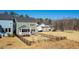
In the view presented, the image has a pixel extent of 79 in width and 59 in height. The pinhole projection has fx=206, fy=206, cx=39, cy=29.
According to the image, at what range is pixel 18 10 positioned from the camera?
124 inches

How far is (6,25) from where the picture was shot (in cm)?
316

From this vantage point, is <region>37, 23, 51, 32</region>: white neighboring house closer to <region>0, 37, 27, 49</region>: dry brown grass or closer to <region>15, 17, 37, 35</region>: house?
<region>15, 17, 37, 35</region>: house

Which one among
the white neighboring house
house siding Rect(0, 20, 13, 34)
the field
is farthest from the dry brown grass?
the white neighboring house

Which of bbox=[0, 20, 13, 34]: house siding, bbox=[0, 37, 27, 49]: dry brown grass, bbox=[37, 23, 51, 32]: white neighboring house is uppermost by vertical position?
bbox=[0, 20, 13, 34]: house siding

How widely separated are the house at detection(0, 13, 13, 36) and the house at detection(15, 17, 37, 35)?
11cm

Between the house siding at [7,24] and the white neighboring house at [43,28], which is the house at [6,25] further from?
the white neighboring house at [43,28]

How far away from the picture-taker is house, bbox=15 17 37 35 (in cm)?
319

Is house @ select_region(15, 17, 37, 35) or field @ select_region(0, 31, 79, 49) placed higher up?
house @ select_region(15, 17, 37, 35)

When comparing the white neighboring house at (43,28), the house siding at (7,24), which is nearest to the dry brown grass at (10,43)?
the house siding at (7,24)

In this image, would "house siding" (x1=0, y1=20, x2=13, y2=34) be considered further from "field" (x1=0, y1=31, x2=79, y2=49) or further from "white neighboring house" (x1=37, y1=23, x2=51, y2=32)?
"white neighboring house" (x1=37, y1=23, x2=51, y2=32)

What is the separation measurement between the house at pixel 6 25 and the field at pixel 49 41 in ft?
0.31

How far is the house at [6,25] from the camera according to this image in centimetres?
315
